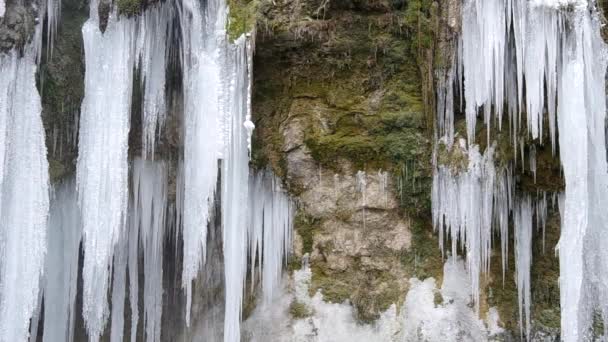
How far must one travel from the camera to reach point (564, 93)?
21.7 ft

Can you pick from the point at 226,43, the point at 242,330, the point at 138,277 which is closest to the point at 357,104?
the point at 226,43

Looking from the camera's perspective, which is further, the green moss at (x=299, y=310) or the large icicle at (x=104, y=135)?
the green moss at (x=299, y=310)

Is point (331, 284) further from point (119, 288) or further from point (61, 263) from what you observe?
point (61, 263)

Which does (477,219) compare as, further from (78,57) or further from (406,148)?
(78,57)

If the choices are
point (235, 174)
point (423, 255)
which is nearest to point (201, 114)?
point (235, 174)

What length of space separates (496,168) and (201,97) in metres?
2.71

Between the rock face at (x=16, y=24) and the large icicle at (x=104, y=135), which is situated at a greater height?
the rock face at (x=16, y=24)

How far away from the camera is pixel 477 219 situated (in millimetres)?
7273

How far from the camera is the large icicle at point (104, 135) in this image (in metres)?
A: 7.09

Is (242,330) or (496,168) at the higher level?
(496,168)

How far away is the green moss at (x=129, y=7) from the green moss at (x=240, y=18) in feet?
2.63

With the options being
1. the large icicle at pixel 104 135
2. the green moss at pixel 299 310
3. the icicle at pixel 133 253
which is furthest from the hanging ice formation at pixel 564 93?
the icicle at pixel 133 253

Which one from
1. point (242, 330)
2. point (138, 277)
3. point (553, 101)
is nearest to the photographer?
point (553, 101)

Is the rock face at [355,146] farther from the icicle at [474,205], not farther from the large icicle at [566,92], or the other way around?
the large icicle at [566,92]
